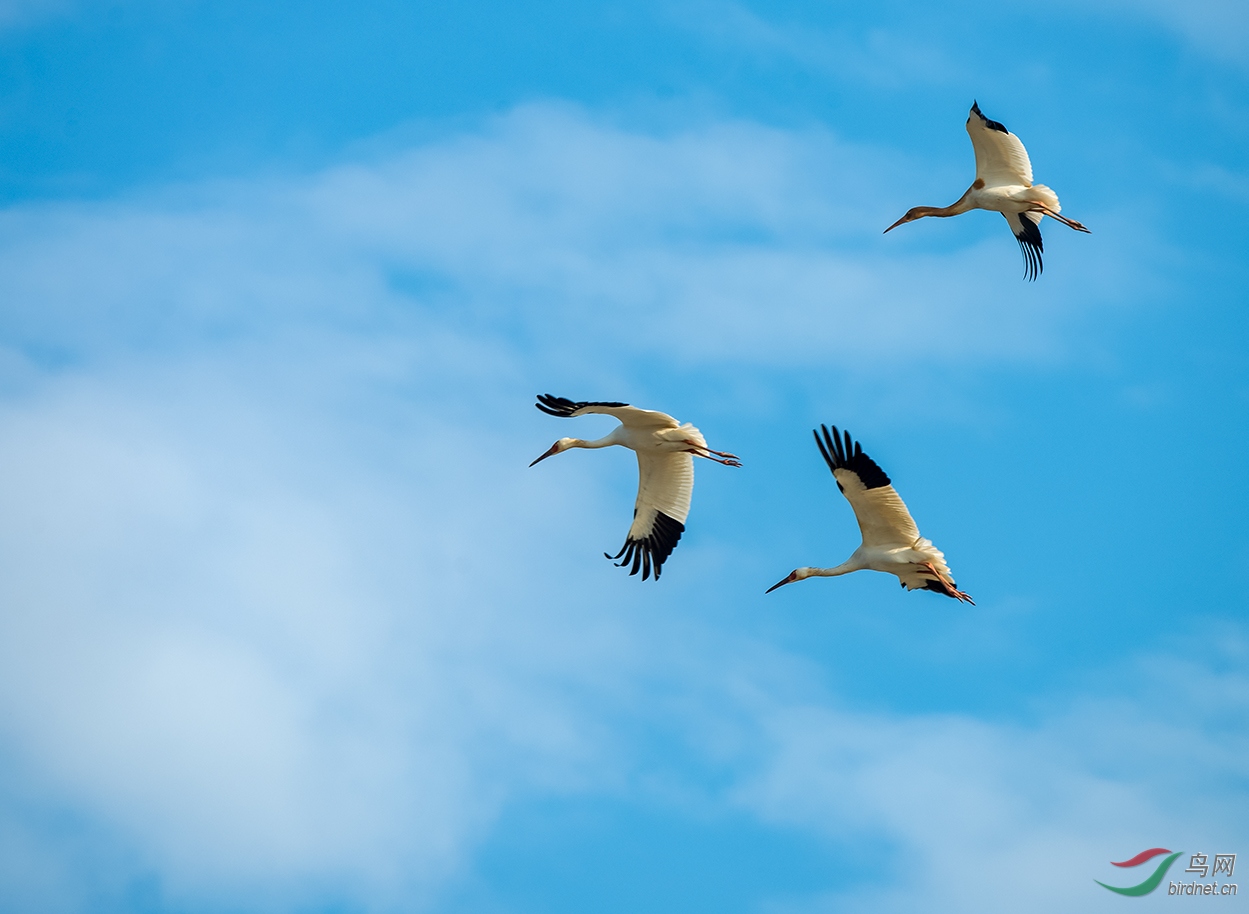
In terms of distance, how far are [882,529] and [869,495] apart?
752 millimetres

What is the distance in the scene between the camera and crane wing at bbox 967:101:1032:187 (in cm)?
2322

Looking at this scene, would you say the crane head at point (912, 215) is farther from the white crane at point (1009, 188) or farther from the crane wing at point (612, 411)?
the crane wing at point (612, 411)

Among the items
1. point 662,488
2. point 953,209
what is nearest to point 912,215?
point 953,209

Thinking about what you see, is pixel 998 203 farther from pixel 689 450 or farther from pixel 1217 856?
pixel 1217 856

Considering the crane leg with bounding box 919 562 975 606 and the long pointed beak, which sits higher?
the long pointed beak

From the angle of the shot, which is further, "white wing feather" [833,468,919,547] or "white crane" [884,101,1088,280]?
"white crane" [884,101,1088,280]

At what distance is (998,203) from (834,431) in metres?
7.58

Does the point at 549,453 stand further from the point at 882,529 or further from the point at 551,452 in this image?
the point at 882,529

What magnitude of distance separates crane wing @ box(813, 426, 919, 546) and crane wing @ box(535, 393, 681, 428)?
2640 millimetres

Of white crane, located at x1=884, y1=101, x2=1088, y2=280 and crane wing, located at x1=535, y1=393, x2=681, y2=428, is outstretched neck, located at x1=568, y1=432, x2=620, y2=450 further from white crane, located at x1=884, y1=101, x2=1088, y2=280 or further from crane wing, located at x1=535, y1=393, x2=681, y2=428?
white crane, located at x1=884, y1=101, x2=1088, y2=280

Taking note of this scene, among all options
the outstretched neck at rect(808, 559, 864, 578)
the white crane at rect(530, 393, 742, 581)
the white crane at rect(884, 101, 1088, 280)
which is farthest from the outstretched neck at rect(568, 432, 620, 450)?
the white crane at rect(884, 101, 1088, 280)

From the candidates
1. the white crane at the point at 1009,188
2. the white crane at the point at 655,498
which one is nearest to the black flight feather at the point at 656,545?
the white crane at the point at 655,498

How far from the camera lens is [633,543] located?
857 inches

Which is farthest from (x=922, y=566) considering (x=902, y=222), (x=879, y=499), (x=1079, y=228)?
(x=902, y=222)
